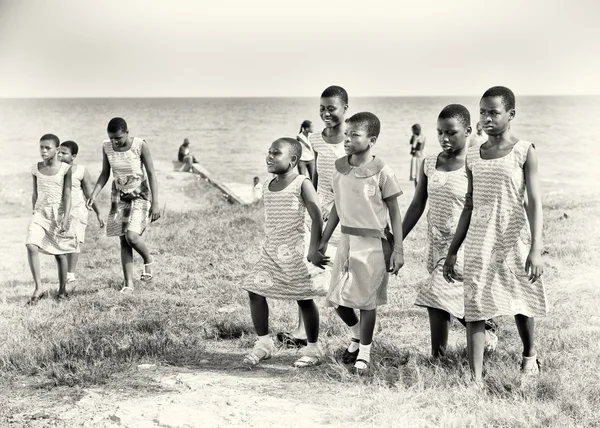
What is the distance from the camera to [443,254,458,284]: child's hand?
179 inches

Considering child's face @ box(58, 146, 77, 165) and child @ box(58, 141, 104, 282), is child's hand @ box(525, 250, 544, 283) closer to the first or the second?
child @ box(58, 141, 104, 282)

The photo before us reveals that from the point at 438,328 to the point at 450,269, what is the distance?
1.59 ft

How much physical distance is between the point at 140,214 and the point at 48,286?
153 centimetres

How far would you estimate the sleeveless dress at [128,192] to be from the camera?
7559mm

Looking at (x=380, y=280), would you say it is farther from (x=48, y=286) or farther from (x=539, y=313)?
(x=48, y=286)

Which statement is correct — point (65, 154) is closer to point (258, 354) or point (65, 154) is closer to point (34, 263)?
point (34, 263)

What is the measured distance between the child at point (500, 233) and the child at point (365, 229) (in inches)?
22.2

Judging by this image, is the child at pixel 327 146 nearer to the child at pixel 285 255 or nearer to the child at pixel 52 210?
the child at pixel 285 255

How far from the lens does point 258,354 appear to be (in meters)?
5.14

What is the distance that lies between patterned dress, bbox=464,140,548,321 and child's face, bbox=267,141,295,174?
55.0 inches

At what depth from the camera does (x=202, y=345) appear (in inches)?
219

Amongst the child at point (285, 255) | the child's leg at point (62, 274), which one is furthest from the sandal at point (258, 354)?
the child's leg at point (62, 274)

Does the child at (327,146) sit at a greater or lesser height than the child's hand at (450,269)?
greater

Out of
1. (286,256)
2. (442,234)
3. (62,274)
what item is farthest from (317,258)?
(62,274)
